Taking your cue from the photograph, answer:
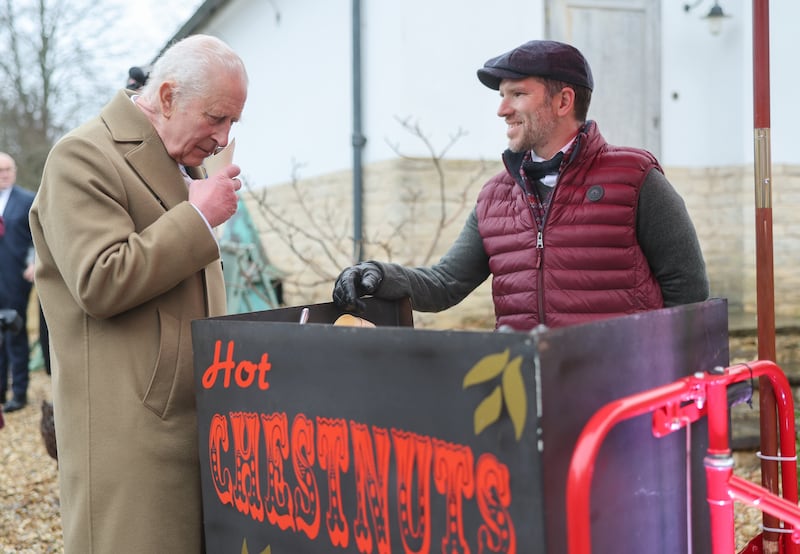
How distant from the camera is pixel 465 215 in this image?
20.9ft

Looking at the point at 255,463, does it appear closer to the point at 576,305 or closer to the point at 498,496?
the point at 498,496

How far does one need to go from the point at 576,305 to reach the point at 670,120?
481cm

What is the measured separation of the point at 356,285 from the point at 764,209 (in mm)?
1065

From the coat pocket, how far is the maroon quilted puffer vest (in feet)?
2.88

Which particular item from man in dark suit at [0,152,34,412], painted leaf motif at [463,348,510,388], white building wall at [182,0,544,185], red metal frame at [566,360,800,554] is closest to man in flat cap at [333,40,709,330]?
red metal frame at [566,360,800,554]

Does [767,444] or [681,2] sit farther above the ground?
[681,2]

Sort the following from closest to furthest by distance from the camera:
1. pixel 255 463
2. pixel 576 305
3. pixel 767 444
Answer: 1. pixel 255 463
2. pixel 767 444
3. pixel 576 305

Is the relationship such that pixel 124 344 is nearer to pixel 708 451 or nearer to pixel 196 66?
pixel 196 66

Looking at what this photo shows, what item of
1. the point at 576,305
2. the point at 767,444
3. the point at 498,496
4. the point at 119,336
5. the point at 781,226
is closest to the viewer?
the point at 498,496

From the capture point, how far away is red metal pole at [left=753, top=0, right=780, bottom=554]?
2.15 metres

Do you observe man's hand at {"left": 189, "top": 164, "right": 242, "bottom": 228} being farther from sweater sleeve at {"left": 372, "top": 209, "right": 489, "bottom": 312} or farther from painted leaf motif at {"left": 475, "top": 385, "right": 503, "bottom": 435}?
painted leaf motif at {"left": 475, "top": 385, "right": 503, "bottom": 435}

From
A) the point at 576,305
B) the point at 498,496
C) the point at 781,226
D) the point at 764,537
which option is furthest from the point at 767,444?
the point at 781,226

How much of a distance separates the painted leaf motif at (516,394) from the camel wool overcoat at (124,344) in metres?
0.82

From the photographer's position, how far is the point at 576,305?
2.29m
